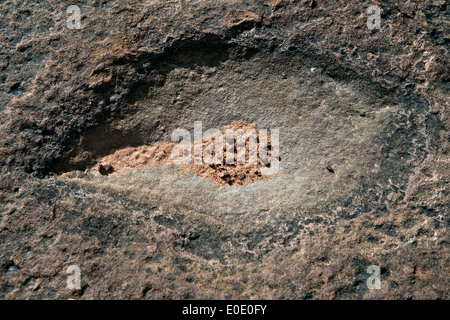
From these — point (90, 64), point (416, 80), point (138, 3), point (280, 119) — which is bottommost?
point (280, 119)

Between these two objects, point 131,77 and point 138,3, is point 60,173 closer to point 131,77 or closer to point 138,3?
point 131,77

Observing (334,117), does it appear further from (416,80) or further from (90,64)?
(90,64)

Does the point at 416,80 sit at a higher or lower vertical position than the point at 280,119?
higher

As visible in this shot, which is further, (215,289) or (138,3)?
(138,3)
